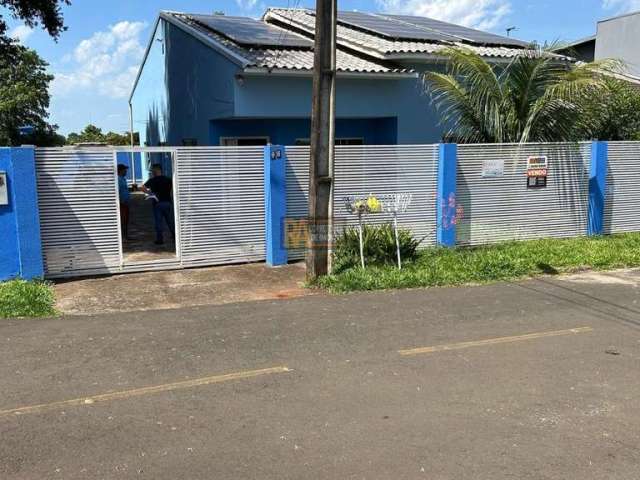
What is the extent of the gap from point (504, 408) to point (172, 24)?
1651 cm

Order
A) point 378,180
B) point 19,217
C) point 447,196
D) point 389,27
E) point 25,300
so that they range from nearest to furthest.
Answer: point 25,300
point 19,217
point 378,180
point 447,196
point 389,27

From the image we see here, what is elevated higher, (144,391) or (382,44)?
(382,44)

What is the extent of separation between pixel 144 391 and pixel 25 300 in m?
3.47

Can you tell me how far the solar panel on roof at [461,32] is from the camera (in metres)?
16.6

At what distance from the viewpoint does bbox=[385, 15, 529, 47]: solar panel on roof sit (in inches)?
652

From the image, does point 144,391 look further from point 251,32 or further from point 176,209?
point 251,32

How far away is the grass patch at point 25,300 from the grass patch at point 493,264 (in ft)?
11.7

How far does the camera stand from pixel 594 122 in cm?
1333

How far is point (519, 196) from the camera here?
1185 centimetres

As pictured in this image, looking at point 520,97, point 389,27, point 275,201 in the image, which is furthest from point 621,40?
point 275,201

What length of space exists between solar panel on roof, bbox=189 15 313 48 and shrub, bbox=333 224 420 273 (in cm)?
630

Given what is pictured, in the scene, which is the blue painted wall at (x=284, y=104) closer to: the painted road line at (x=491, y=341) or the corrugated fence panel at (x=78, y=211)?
the corrugated fence panel at (x=78, y=211)

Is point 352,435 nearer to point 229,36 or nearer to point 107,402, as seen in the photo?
point 107,402

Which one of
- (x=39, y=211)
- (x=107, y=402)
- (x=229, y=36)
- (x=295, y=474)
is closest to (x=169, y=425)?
(x=107, y=402)
